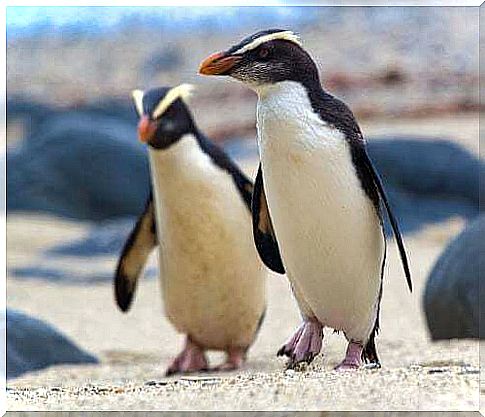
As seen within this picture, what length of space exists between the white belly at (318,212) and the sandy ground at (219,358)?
0.16 m

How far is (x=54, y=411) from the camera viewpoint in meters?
1.66

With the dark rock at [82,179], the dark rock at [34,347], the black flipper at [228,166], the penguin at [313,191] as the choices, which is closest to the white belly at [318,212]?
the penguin at [313,191]

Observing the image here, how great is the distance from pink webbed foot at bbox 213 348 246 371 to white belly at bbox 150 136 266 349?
0.13ft

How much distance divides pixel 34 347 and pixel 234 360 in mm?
685

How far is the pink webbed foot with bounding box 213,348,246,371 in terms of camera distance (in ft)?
10.5

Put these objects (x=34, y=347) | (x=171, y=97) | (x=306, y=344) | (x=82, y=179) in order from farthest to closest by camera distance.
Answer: (x=82, y=179)
(x=34, y=347)
(x=171, y=97)
(x=306, y=344)

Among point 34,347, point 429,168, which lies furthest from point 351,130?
point 429,168

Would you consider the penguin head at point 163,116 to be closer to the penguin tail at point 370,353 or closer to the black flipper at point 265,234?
the black flipper at point 265,234

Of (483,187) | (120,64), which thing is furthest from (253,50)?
(120,64)

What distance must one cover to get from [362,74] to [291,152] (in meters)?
12.3

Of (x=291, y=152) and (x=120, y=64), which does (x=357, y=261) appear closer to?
(x=291, y=152)

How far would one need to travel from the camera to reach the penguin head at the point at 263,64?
6.63 feet

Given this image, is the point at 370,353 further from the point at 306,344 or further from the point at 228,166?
the point at 228,166

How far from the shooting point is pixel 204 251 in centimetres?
304
